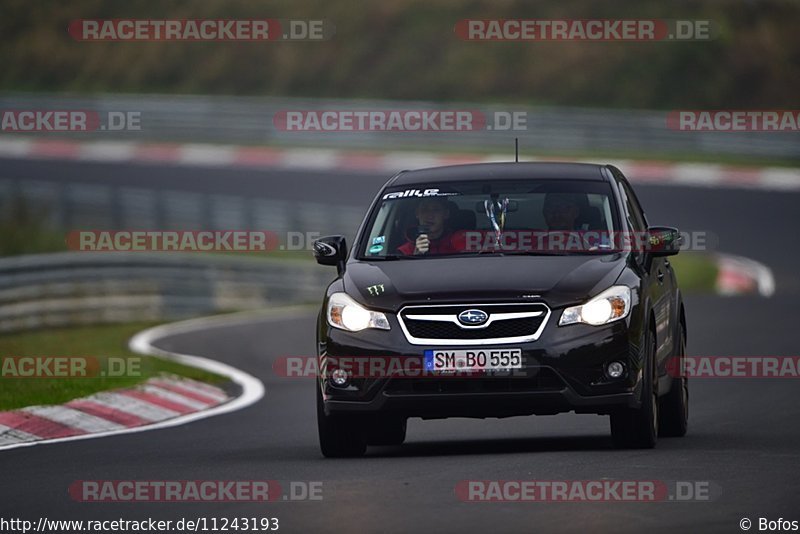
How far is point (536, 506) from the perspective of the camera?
8234 millimetres

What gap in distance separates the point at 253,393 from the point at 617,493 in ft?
26.7

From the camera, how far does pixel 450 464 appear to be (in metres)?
10.0

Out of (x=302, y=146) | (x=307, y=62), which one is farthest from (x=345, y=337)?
(x=307, y=62)

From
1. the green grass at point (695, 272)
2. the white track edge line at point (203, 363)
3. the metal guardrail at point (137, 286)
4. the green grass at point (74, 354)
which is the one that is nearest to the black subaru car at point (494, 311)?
the white track edge line at point (203, 363)

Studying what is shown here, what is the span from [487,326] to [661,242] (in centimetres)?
157

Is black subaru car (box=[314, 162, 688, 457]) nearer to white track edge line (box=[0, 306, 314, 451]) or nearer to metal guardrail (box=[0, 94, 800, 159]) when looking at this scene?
white track edge line (box=[0, 306, 314, 451])

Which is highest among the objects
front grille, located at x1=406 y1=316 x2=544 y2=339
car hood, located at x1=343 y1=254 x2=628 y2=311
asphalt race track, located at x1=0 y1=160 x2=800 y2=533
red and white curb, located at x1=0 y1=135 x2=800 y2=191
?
red and white curb, located at x1=0 y1=135 x2=800 y2=191

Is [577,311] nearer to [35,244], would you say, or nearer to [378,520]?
[378,520]

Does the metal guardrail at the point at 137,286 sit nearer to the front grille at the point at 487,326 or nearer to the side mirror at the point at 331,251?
the side mirror at the point at 331,251

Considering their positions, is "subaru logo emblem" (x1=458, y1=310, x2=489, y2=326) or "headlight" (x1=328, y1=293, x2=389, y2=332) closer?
"subaru logo emblem" (x1=458, y1=310, x2=489, y2=326)

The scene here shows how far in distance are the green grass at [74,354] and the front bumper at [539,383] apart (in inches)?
163

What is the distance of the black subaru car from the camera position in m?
10.3

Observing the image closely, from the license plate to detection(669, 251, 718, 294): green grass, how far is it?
57.7ft

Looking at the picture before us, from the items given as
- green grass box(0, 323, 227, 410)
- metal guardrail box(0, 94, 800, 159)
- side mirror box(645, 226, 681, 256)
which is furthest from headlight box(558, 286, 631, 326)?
metal guardrail box(0, 94, 800, 159)
